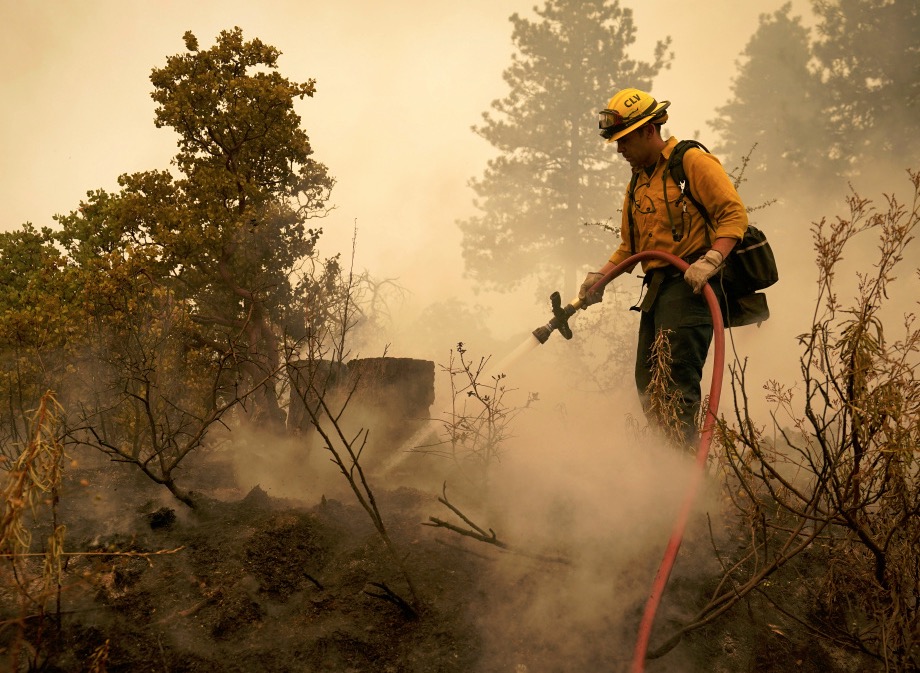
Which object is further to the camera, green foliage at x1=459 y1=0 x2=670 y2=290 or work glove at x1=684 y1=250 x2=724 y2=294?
green foliage at x1=459 y1=0 x2=670 y2=290

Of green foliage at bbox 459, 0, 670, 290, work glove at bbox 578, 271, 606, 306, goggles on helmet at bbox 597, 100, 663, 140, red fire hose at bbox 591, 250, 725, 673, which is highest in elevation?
green foliage at bbox 459, 0, 670, 290

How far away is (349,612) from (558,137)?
2094 centimetres

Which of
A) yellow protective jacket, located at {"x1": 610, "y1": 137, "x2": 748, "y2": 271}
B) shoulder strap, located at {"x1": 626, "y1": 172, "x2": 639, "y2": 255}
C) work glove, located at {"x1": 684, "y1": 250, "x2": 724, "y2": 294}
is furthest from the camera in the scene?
shoulder strap, located at {"x1": 626, "y1": 172, "x2": 639, "y2": 255}

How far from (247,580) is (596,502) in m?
2.14

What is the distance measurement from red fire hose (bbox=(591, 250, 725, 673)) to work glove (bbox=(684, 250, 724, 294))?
0.41ft

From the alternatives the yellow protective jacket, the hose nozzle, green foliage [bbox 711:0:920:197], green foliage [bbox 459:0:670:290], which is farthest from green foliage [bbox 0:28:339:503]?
green foliage [bbox 711:0:920:197]

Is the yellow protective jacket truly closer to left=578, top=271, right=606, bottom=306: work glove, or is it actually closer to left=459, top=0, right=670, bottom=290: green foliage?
left=578, top=271, right=606, bottom=306: work glove

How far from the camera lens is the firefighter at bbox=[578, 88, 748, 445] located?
11.2ft

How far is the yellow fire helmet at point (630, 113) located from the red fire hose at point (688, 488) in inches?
30.6

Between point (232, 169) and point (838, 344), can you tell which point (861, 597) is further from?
point (232, 169)

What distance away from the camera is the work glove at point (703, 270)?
3275 millimetres

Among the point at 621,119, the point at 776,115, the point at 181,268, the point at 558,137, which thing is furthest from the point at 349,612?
the point at 776,115

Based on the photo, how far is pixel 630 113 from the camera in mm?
3609

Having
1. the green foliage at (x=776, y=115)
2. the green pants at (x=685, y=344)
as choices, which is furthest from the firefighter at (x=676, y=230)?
the green foliage at (x=776, y=115)
